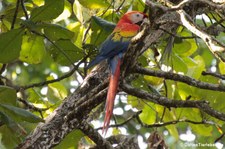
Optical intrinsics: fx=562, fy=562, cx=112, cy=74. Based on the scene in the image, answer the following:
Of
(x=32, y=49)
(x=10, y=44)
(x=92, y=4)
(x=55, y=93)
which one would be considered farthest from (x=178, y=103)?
(x=55, y=93)

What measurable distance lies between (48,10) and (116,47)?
1.35 ft

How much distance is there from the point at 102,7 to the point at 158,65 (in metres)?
0.36

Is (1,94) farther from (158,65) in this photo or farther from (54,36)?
(158,65)

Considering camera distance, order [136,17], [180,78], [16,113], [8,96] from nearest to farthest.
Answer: [16,113] < [180,78] < [8,96] < [136,17]

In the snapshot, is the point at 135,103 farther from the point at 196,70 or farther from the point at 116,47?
the point at 116,47

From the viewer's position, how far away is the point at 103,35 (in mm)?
2375

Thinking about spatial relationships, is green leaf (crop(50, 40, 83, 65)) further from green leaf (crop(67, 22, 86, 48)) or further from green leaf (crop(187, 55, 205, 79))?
green leaf (crop(187, 55, 205, 79))

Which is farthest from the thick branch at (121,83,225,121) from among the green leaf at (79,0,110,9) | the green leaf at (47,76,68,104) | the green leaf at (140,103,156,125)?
the green leaf at (140,103,156,125)

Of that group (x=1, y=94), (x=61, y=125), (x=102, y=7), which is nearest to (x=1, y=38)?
(x=1, y=94)

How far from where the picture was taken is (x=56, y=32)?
2.30m

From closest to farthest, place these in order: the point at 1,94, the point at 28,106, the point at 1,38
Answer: the point at 1,94 → the point at 1,38 → the point at 28,106

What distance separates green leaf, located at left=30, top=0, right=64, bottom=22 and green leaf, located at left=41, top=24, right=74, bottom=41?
0.03 meters

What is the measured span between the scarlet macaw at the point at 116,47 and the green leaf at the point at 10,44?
0.28 meters

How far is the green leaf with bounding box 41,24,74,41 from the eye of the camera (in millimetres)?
2166
